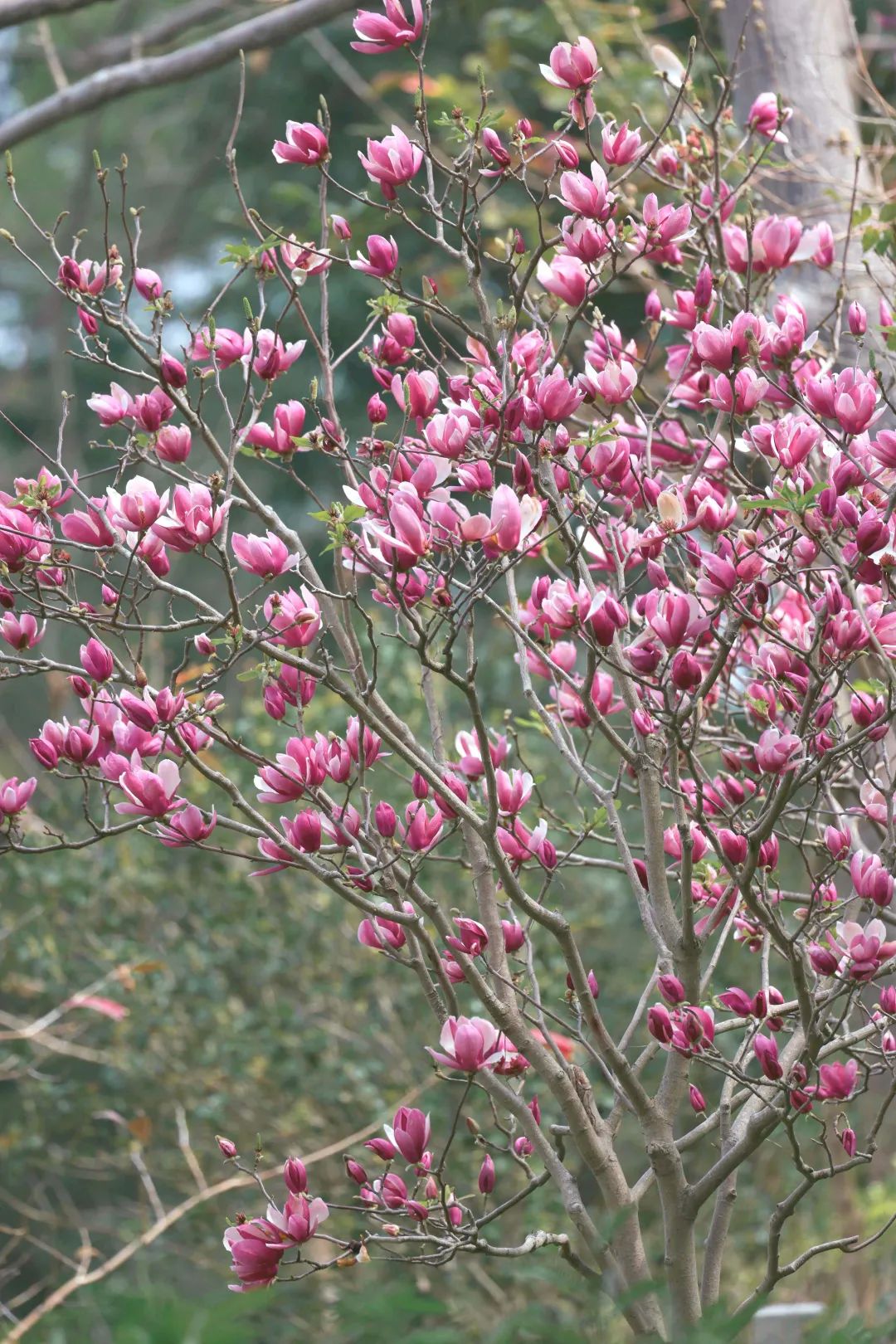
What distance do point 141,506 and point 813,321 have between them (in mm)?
1778

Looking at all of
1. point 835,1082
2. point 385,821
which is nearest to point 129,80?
point 385,821

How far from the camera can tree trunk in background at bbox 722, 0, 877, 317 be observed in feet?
9.53

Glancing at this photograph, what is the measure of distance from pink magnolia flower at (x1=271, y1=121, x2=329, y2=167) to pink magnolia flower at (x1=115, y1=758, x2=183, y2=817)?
32.0 inches

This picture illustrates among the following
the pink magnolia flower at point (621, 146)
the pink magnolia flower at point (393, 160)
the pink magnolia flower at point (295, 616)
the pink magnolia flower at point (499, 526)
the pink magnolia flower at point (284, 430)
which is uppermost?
the pink magnolia flower at point (621, 146)

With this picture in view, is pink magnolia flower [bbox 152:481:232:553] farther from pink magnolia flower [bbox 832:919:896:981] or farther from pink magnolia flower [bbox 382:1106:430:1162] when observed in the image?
pink magnolia flower [bbox 832:919:896:981]

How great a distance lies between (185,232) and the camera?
1202 cm

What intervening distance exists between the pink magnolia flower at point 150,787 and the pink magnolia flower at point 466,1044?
402 millimetres

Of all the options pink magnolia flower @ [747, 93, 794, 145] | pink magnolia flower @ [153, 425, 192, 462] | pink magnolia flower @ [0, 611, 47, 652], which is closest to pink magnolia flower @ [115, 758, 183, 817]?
pink magnolia flower @ [0, 611, 47, 652]

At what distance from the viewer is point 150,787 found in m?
1.52

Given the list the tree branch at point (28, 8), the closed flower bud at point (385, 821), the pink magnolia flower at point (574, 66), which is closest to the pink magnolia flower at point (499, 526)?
the closed flower bud at point (385, 821)

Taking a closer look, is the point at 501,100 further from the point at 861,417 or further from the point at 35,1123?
the point at 861,417

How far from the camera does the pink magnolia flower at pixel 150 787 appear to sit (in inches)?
59.6

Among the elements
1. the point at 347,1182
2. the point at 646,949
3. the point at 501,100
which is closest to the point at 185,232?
the point at 501,100

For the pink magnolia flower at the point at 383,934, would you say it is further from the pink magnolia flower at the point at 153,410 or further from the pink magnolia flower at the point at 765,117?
the pink magnolia flower at the point at 765,117
